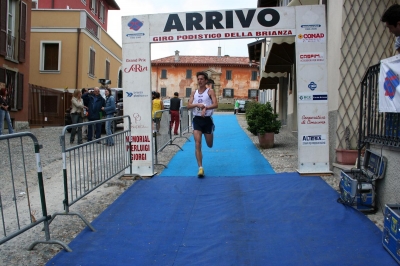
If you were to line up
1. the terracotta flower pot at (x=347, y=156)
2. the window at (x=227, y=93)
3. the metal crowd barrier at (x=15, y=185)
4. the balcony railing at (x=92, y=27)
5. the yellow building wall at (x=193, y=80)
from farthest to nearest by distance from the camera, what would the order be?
the yellow building wall at (x=193, y=80) < the window at (x=227, y=93) < the balcony railing at (x=92, y=27) < the terracotta flower pot at (x=347, y=156) < the metal crowd barrier at (x=15, y=185)

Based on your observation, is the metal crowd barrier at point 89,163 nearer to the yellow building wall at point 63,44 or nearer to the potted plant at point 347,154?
the potted plant at point 347,154

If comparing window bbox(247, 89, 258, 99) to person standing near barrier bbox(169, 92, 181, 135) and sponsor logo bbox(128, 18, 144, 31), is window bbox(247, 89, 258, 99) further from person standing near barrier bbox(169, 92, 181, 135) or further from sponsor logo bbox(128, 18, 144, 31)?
sponsor logo bbox(128, 18, 144, 31)

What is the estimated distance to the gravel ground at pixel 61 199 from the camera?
4.16 m

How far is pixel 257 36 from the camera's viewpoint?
24.4 feet

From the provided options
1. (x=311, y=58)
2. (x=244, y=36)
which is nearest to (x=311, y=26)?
(x=311, y=58)

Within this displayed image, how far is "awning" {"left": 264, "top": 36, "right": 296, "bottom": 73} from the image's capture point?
11508mm

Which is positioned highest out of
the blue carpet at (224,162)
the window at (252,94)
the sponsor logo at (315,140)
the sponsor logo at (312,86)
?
the window at (252,94)

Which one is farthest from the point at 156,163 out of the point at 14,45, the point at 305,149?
the point at 14,45

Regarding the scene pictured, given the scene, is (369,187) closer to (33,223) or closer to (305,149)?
(305,149)

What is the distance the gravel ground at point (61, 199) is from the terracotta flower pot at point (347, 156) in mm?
309

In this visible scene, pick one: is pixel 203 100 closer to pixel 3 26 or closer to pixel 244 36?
pixel 244 36

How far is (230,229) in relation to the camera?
4.70 metres

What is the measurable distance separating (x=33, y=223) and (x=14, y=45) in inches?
609

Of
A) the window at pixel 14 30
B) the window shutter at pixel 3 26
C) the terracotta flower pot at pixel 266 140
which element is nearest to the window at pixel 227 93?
the window at pixel 14 30
